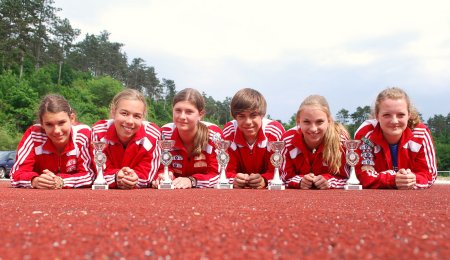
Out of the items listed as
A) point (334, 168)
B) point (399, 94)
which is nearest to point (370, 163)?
point (334, 168)

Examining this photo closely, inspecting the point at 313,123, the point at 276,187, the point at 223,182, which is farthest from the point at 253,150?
the point at 313,123

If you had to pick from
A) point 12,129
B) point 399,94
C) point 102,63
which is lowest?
point 399,94

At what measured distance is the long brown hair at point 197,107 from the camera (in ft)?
14.1

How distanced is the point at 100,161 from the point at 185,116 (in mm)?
905

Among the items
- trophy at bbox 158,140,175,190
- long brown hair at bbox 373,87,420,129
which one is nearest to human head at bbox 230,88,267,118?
trophy at bbox 158,140,175,190

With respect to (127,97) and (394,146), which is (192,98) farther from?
(394,146)

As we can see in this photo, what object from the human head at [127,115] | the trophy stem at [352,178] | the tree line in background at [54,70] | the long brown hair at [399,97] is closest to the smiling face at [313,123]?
the trophy stem at [352,178]

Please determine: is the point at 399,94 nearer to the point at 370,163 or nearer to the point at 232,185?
the point at 370,163

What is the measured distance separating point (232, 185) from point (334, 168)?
0.98 m

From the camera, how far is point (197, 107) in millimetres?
4367

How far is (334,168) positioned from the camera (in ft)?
13.4

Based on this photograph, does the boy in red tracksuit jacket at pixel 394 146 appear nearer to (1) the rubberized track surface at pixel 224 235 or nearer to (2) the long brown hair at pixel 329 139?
(2) the long brown hair at pixel 329 139

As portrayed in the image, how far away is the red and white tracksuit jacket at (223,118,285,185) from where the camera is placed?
4320 mm

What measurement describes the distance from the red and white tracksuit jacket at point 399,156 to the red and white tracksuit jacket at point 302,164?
0.19m
